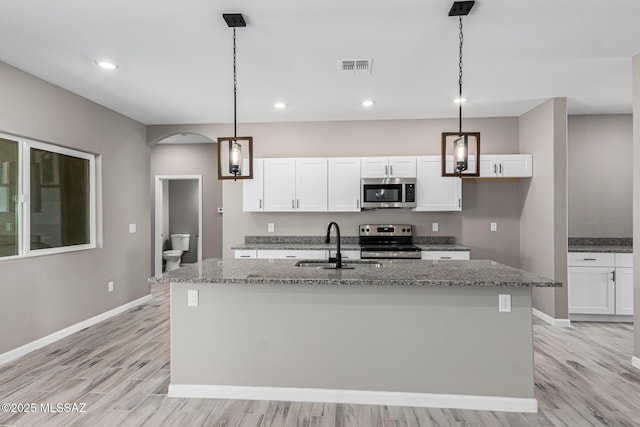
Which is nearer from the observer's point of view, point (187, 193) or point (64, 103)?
point (64, 103)

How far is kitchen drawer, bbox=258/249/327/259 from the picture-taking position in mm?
4723

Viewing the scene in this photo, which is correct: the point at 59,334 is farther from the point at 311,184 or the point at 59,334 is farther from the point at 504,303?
the point at 504,303

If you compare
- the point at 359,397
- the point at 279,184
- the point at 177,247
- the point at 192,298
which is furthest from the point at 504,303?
the point at 177,247

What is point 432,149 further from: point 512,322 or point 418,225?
point 512,322

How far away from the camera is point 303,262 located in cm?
312

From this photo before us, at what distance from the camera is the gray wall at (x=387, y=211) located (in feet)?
16.6

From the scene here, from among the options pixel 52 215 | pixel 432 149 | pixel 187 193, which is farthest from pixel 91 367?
pixel 187 193

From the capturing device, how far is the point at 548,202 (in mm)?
4309

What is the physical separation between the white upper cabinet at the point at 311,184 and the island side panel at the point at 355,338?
248cm

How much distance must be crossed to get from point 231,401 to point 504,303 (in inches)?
77.4

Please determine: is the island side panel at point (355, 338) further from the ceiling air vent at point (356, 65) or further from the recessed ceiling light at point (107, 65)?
the recessed ceiling light at point (107, 65)

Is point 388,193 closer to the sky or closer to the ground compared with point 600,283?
closer to the sky

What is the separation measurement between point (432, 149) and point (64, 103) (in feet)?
14.7

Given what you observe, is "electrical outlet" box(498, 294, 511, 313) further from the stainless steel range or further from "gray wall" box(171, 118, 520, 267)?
"gray wall" box(171, 118, 520, 267)
